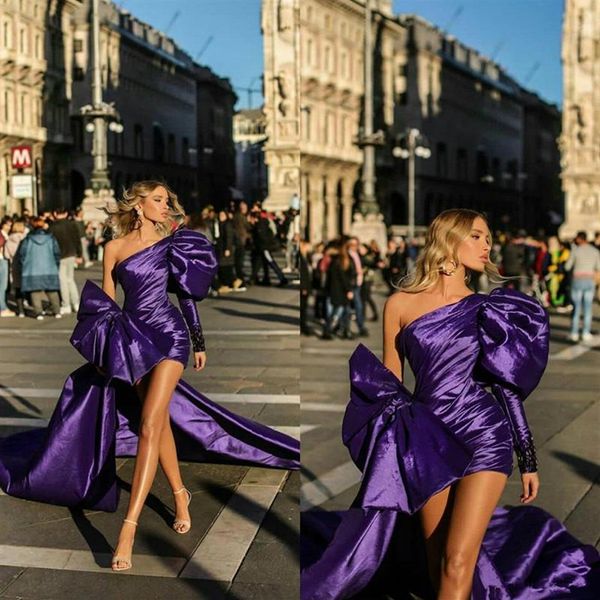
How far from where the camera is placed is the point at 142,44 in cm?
351

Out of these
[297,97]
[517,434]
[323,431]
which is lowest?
[323,431]

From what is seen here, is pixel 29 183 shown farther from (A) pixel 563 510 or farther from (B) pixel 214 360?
(A) pixel 563 510

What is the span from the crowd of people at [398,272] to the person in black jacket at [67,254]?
0.82m

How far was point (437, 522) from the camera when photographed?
3.15m

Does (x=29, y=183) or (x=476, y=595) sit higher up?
(x=29, y=183)

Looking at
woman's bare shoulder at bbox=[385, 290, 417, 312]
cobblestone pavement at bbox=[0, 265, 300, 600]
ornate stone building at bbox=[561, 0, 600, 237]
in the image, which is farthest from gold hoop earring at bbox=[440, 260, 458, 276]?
ornate stone building at bbox=[561, 0, 600, 237]

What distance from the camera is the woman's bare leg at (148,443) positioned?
3.12m

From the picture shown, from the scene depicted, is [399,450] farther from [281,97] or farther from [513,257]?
[513,257]

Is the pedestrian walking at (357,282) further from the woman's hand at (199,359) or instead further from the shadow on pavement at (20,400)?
the shadow on pavement at (20,400)

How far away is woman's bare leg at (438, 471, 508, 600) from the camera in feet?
9.85

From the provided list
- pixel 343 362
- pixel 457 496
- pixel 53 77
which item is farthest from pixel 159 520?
pixel 343 362

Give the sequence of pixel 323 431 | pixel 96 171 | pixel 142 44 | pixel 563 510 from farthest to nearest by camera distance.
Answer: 1. pixel 323 431
2. pixel 563 510
3. pixel 142 44
4. pixel 96 171

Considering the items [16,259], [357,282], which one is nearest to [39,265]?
[16,259]

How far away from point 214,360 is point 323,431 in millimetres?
4431
